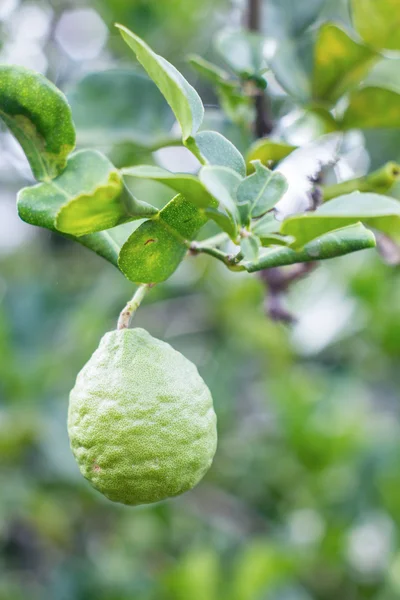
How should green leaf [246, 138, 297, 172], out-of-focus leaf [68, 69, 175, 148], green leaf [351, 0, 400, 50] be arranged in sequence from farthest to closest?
out-of-focus leaf [68, 69, 175, 148] → green leaf [351, 0, 400, 50] → green leaf [246, 138, 297, 172]

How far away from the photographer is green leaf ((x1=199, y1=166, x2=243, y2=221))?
0.54 m

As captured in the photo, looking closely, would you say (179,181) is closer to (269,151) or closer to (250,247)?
(250,247)

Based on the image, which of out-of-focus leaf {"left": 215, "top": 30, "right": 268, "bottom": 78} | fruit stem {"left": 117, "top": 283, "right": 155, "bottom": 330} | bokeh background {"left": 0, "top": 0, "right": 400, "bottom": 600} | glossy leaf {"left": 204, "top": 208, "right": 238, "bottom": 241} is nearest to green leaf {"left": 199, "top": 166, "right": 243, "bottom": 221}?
glossy leaf {"left": 204, "top": 208, "right": 238, "bottom": 241}

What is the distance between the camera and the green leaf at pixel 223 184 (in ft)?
1.77

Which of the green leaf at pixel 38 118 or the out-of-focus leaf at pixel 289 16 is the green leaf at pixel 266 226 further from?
the out-of-focus leaf at pixel 289 16

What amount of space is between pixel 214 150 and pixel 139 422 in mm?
247

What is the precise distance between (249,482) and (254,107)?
6.13 ft

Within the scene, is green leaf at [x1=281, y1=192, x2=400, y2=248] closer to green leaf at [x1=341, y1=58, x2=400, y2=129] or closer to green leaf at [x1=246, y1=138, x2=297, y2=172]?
green leaf at [x1=246, y1=138, x2=297, y2=172]

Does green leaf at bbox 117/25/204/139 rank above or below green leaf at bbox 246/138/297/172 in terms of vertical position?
above

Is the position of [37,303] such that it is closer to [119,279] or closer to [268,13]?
[119,279]

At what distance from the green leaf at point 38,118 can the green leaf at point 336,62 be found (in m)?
0.52

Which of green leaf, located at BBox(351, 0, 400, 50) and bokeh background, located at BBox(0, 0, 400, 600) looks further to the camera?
bokeh background, located at BBox(0, 0, 400, 600)

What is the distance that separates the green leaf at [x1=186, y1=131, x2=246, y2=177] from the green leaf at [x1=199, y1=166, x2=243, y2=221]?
0.09 feet

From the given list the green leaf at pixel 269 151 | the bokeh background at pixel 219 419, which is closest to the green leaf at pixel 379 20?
the green leaf at pixel 269 151
